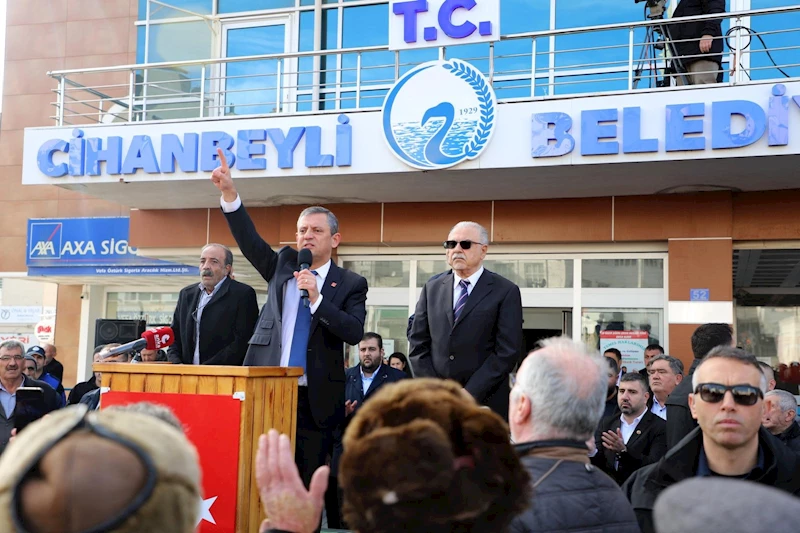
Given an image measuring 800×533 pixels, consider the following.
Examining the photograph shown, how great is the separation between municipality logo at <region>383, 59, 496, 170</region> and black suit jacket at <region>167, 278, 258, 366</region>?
15.6 ft

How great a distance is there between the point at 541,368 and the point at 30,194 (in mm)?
18744

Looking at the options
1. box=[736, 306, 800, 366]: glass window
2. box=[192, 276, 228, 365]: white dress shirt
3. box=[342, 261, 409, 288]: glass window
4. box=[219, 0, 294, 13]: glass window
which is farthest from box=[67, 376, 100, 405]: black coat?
box=[736, 306, 800, 366]: glass window

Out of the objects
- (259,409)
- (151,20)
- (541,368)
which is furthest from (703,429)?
(151,20)

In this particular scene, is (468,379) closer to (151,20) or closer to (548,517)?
(548,517)

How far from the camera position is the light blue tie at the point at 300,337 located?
441 centimetres

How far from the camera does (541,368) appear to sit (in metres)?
2.45

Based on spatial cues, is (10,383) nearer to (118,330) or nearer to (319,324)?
(319,324)

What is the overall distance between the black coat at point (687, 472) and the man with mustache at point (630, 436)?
110 inches

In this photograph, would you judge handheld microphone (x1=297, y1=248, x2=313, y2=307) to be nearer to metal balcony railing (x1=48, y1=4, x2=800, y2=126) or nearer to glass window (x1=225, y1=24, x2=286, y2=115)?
metal balcony railing (x1=48, y1=4, x2=800, y2=126)

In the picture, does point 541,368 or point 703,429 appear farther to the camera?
point 703,429

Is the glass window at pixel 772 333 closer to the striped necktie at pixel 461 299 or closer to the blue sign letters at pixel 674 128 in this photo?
the blue sign letters at pixel 674 128

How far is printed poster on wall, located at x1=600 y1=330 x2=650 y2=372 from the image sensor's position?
11.3 m

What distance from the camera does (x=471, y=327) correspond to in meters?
4.62

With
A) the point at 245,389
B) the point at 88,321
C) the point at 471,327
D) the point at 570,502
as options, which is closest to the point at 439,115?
the point at 471,327
